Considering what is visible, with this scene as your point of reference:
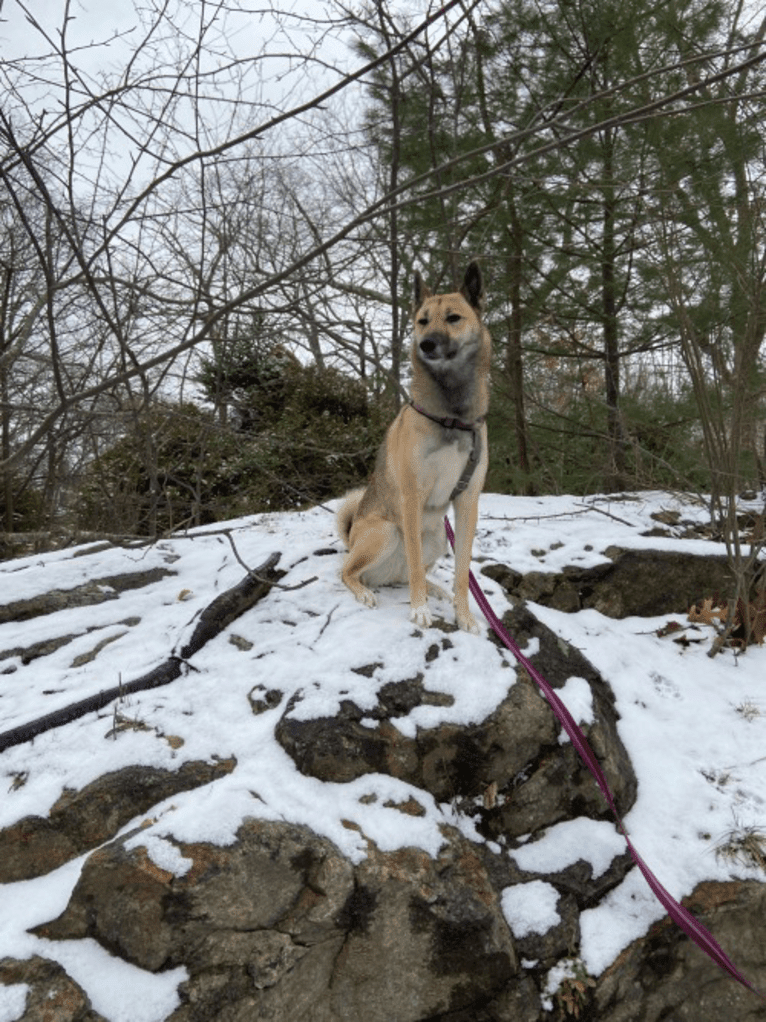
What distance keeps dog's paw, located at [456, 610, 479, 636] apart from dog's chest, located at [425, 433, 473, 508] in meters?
0.63

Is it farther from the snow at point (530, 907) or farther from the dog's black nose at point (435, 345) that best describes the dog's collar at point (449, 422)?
the snow at point (530, 907)

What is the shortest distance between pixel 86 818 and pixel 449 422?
226 centimetres

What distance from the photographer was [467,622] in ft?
11.0

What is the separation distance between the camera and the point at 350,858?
236 centimetres

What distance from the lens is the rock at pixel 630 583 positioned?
4.64 metres

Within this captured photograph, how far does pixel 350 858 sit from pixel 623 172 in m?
6.27

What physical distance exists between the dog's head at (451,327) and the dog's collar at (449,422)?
20 centimetres

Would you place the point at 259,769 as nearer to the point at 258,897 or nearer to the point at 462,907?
the point at 258,897

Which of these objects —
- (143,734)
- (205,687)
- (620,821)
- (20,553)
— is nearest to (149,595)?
(205,687)

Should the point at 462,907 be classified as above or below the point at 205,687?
below

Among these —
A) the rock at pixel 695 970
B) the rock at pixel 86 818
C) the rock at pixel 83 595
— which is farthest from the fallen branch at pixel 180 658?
the rock at pixel 695 970

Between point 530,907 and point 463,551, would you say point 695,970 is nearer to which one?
point 530,907

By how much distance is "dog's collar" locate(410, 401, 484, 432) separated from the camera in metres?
3.20

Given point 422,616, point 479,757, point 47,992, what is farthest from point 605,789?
point 47,992
